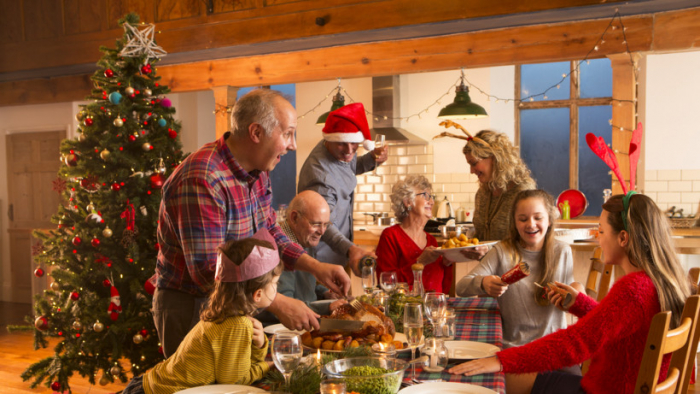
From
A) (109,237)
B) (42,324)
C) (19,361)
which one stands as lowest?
(19,361)

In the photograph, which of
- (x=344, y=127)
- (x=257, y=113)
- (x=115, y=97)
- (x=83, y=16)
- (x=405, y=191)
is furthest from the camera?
(x=83, y=16)

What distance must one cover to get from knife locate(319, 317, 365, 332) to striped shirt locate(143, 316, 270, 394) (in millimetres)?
431

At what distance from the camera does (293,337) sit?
5.21ft

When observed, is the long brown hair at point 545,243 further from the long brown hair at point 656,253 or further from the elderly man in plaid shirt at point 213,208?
the elderly man in plaid shirt at point 213,208

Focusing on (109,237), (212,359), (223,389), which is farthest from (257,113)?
(109,237)

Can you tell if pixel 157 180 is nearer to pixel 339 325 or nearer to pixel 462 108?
pixel 339 325

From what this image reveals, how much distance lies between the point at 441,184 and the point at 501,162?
4929 millimetres

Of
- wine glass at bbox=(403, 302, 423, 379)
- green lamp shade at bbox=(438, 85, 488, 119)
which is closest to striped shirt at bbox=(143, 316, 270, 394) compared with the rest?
wine glass at bbox=(403, 302, 423, 379)

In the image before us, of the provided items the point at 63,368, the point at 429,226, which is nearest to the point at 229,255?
the point at 63,368

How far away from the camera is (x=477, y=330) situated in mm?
2547

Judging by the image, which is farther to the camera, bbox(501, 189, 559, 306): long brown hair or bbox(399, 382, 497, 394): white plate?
bbox(501, 189, 559, 306): long brown hair

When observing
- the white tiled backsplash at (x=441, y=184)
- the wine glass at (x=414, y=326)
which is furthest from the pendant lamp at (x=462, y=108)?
the wine glass at (x=414, y=326)

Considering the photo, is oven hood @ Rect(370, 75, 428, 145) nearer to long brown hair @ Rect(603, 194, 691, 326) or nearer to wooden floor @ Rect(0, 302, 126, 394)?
wooden floor @ Rect(0, 302, 126, 394)

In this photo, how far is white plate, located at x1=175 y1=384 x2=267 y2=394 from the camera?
1.65 metres
